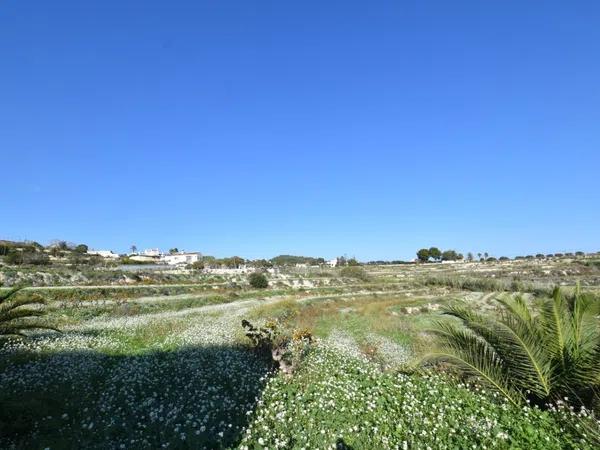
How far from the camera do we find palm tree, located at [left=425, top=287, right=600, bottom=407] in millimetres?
6707

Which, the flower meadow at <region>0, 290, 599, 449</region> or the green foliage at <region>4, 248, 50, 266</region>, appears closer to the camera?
the flower meadow at <region>0, 290, 599, 449</region>

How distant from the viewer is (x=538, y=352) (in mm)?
6879

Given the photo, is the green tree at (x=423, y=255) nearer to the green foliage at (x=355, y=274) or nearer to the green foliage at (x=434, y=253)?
the green foliage at (x=434, y=253)

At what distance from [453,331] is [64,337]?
43.7 ft

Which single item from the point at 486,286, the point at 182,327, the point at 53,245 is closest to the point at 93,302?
the point at 182,327

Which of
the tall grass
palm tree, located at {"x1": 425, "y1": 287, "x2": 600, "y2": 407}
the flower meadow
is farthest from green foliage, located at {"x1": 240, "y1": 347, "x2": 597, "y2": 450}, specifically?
the tall grass

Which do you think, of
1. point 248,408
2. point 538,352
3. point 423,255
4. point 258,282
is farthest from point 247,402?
point 423,255

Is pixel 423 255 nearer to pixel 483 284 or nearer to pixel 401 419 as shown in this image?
pixel 483 284

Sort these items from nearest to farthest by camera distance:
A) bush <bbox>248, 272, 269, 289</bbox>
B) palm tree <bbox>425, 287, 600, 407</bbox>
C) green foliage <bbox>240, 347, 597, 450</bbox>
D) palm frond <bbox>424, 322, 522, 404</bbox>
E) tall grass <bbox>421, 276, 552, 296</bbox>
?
green foliage <bbox>240, 347, 597, 450</bbox>, palm tree <bbox>425, 287, 600, 407</bbox>, palm frond <bbox>424, 322, 522, 404</bbox>, tall grass <bbox>421, 276, 552, 296</bbox>, bush <bbox>248, 272, 269, 289</bbox>

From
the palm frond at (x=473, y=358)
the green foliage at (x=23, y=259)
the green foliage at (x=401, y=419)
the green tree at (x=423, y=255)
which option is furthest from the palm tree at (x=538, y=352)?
the green tree at (x=423, y=255)

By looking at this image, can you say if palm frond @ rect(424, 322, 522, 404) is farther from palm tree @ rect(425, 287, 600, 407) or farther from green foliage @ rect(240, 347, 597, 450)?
green foliage @ rect(240, 347, 597, 450)

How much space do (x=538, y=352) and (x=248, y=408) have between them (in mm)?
5469

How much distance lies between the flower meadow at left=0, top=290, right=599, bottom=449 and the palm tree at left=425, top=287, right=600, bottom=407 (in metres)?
0.41

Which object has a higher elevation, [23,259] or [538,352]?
[23,259]
